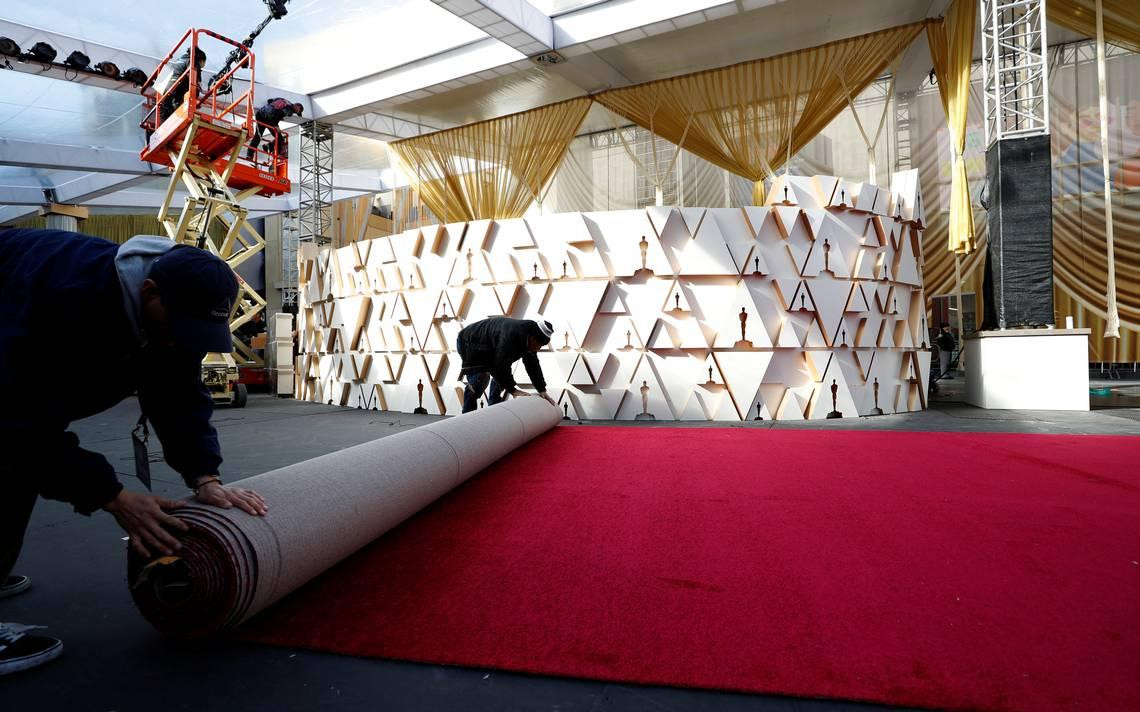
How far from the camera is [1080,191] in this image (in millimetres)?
11266

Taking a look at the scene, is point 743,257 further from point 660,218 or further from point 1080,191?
point 1080,191

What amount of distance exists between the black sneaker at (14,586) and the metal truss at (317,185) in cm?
1053

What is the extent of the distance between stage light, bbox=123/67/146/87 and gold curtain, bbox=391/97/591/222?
15.0 ft

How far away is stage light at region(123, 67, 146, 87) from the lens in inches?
352

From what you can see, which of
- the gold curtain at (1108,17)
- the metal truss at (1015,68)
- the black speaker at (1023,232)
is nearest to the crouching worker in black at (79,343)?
the black speaker at (1023,232)

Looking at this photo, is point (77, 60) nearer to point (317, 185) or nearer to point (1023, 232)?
point (317, 185)

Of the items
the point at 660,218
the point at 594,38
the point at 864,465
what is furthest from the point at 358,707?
the point at 594,38

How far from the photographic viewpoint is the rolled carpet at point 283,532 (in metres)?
1.41

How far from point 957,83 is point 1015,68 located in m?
1.07

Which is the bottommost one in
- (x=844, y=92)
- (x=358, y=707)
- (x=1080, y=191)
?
(x=358, y=707)

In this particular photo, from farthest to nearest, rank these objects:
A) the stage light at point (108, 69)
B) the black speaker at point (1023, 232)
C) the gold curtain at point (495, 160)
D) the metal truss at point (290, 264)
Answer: the metal truss at point (290, 264), the gold curtain at point (495, 160), the stage light at point (108, 69), the black speaker at point (1023, 232)

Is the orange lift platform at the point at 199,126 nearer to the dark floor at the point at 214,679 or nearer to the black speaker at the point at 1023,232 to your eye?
the dark floor at the point at 214,679

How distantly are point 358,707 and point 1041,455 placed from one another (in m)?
4.46

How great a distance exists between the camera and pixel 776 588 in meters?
1.75
